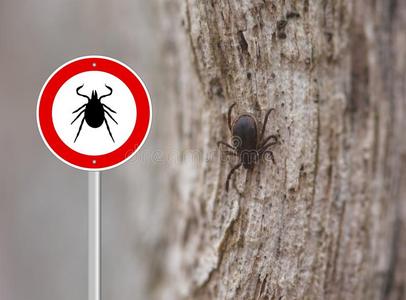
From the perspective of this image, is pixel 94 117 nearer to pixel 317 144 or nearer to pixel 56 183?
pixel 317 144

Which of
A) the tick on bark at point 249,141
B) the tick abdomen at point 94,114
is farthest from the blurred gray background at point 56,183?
the tick on bark at point 249,141

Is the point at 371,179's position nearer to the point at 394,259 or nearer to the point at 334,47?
the point at 394,259

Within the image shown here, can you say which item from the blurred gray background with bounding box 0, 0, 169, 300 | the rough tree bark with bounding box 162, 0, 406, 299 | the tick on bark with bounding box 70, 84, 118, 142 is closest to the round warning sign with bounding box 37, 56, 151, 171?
the tick on bark with bounding box 70, 84, 118, 142

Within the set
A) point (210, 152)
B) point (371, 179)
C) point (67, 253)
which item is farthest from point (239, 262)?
point (67, 253)

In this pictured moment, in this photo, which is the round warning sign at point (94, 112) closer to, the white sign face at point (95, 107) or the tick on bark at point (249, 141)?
the white sign face at point (95, 107)

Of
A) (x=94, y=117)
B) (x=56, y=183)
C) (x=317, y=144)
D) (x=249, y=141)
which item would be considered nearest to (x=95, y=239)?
(x=94, y=117)
